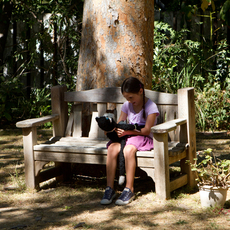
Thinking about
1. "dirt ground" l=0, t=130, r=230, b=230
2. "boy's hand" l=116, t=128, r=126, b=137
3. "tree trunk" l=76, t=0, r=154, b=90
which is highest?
"tree trunk" l=76, t=0, r=154, b=90

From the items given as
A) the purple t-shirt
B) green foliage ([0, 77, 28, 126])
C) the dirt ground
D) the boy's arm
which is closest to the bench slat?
the purple t-shirt

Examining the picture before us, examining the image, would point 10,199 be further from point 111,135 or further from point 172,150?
point 172,150

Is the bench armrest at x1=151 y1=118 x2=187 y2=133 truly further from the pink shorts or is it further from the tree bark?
the tree bark

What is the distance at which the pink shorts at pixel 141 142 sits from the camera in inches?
139

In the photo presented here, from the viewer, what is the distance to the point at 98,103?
13.7 feet

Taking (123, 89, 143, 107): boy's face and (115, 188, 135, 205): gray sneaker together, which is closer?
(115, 188, 135, 205): gray sneaker

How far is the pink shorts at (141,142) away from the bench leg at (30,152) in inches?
40.7

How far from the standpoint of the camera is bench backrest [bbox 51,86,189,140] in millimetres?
3912

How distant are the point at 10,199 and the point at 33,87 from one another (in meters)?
5.01

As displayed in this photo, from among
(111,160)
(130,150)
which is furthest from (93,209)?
(130,150)

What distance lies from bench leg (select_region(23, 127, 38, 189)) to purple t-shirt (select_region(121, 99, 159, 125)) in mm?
1009

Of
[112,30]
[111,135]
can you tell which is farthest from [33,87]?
[111,135]

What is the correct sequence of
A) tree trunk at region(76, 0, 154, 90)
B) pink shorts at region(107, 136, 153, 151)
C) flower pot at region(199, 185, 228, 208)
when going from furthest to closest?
tree trunk at region(76, 0, 154, 90) < pink shorts at region(107, 136, 153, 151) < flower pot at region(199, 185, 228, 208)

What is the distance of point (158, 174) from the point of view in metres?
3.37
